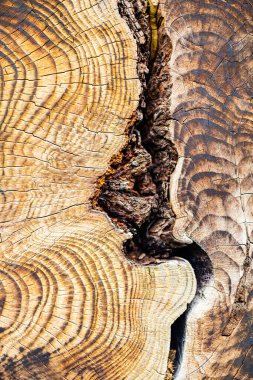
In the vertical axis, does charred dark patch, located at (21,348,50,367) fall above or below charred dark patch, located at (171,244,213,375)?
below

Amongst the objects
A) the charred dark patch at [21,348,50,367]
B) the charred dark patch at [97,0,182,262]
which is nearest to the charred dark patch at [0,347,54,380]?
the charred dark patch at [21,348,50,367]

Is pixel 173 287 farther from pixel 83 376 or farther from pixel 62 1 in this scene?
pixel 62 1

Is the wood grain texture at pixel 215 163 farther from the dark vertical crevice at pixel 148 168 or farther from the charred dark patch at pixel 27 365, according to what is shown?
the charred dark patch at pixel 27 365

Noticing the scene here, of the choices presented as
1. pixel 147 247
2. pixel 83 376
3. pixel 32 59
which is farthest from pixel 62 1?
pixel 83 376

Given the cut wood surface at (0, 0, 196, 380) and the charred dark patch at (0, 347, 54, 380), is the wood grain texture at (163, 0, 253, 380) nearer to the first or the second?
the cut wood surface at (0, 0, 196, 380)

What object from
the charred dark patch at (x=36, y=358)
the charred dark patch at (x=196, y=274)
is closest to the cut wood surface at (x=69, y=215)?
the charred dark patch at (x=36, y=358)
